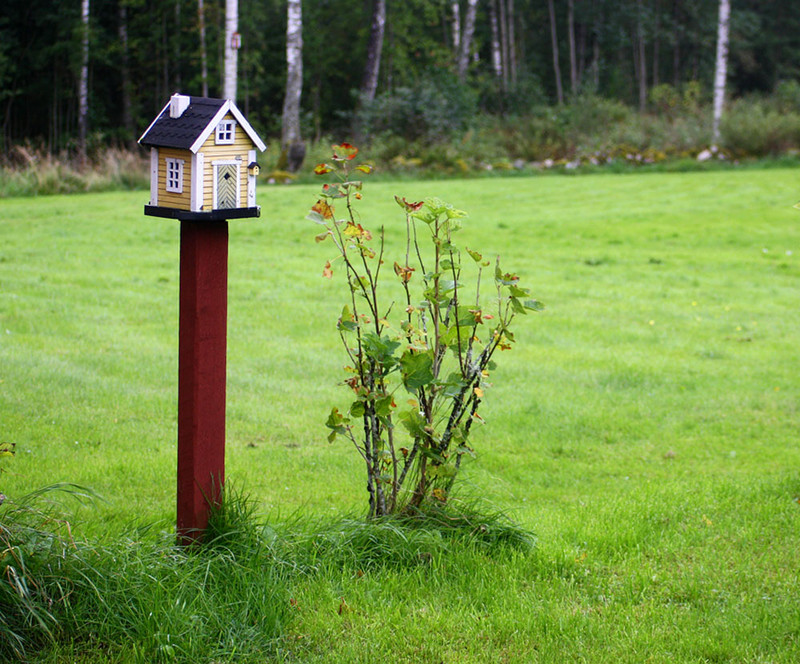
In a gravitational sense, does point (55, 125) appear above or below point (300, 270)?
above

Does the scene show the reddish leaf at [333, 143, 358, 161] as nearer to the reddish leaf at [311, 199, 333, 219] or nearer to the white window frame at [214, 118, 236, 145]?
the reddish leaf at [311, 199, 333, 219]

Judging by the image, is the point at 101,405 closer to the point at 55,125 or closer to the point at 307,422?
the point at 307,422

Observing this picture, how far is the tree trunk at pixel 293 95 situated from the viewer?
20109 mm

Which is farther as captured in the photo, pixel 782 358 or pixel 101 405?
pixel 782 358

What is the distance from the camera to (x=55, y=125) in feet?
105

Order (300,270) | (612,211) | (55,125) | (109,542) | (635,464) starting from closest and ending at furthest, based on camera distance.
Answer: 1. (109,542)
2. (635,464)
3. (300,270)
4. (612,211)
5. (55,125)

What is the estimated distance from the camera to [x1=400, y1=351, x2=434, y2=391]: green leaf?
3.22m

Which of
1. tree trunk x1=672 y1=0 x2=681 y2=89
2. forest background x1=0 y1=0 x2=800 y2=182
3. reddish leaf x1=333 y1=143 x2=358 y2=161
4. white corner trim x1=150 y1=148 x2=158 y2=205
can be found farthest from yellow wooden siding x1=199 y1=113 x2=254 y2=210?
tree trunk x1=672 y1=0 x2=681 y2=89

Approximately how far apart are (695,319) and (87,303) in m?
5.94

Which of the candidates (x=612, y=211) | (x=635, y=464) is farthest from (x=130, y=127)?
(x=635, y=464)

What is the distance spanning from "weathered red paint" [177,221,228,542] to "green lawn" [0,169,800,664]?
458 mm

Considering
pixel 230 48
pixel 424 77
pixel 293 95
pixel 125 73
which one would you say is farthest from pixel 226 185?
pixel 125 73

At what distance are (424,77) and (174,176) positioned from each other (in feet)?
78.4

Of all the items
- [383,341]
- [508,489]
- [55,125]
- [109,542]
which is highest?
[55,125]
